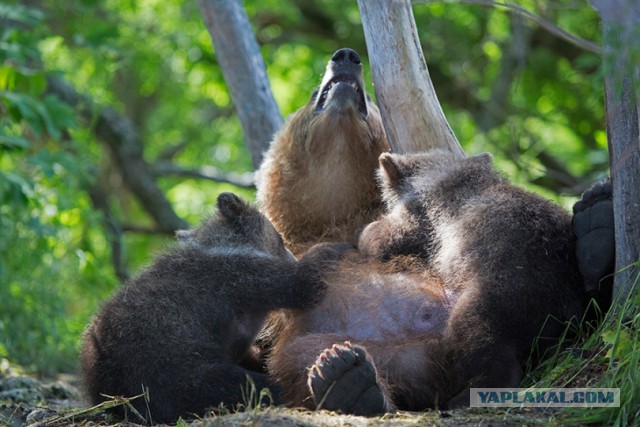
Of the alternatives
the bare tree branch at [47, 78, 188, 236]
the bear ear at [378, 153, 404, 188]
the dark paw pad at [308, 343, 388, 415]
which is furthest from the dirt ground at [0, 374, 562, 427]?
the bare tree branch at [47, 78, 188, 236]

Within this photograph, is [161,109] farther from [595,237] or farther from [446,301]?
[595,237]

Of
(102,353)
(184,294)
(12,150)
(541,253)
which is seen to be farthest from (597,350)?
(12,150)

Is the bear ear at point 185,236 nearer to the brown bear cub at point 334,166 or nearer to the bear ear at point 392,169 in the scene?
the brown bear cub at point 334,166

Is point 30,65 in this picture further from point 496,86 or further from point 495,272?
point 495,272

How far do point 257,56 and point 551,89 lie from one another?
6.68m

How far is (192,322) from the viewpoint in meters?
4.53

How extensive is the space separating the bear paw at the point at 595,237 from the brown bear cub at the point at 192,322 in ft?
4.52

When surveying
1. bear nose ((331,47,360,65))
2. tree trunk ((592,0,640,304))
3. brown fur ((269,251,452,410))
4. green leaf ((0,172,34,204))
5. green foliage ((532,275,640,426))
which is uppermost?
bear nose ((331,47,360,65))

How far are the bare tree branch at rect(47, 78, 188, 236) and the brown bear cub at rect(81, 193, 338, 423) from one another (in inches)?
235

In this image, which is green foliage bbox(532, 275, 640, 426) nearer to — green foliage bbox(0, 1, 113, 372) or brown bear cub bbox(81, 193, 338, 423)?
brown bear cub bbox(81, 193, 338, 423)

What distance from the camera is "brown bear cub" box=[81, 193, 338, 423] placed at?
14.2 feet

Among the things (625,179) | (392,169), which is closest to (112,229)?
(392,169)

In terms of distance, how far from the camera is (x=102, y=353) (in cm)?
452

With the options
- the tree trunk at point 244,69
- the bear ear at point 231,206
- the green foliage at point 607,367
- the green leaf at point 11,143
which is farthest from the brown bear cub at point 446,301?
the green leaf at point 11,143
